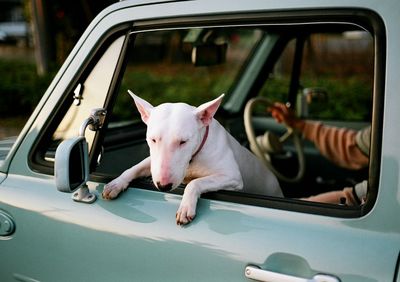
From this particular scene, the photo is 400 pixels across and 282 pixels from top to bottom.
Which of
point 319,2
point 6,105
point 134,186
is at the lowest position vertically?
point 6,105

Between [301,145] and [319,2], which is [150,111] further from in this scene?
[301,145]

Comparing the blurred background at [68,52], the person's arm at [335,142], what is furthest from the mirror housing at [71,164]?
the blurred background at [68,52]

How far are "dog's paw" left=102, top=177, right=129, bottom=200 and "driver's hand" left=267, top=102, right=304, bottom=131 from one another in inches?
85.6

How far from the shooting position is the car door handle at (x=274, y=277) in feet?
5.41

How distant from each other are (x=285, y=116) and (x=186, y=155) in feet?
7.26

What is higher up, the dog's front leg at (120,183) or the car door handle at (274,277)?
the dog's front leg at (120,183)

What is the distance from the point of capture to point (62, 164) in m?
2.01

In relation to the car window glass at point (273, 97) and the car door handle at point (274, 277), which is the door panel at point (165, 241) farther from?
the car window glass at point (273, 97)

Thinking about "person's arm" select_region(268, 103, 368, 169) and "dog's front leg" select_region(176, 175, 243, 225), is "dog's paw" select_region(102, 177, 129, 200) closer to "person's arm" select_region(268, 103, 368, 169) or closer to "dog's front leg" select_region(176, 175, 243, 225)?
"dog's front leg" select_region(176, 175, 243, 225)

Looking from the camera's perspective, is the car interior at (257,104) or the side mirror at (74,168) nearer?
the side mirror at (74,168)

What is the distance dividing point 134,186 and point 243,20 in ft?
2.43

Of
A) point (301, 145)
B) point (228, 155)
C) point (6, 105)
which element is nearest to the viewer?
point (228, 155)

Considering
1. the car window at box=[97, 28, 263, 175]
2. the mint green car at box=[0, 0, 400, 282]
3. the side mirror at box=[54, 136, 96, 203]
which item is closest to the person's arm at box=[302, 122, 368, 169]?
the car window at box=[97, 28, 263, 175]

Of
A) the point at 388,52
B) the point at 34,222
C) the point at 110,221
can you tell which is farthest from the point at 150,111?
the point at 388,52
